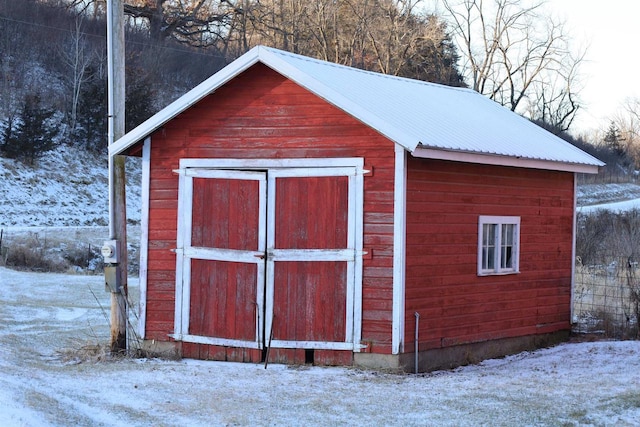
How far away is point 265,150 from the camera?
11.8 m

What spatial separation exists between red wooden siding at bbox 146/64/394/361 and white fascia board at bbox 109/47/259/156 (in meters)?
0.29

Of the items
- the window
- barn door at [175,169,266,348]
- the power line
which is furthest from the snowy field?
the power line

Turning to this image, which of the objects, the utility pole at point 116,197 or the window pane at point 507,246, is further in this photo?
the window pane at point 507,246

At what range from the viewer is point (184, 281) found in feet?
39.8

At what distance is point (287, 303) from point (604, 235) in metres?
17.1

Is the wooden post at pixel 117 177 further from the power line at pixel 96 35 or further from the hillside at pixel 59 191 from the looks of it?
the power line at pixel 96 35

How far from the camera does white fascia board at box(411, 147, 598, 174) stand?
11.2 meters

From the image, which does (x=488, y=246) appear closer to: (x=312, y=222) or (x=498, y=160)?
(x=498, y=160)

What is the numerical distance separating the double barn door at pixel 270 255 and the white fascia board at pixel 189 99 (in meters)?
0.65

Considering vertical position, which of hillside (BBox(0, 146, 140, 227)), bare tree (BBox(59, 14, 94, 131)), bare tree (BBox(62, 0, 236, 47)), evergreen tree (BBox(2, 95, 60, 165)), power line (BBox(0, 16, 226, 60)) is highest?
bare tree (BBox(62, 0, 236, 47))

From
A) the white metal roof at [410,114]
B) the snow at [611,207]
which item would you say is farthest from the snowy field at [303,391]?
the snow at [611,207]

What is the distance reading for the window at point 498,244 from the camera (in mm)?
12953

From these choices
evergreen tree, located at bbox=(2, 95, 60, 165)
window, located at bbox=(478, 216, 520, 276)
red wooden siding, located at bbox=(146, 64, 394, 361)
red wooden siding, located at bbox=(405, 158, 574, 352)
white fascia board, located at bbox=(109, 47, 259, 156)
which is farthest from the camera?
evergreen tree, located at bbox=(2, 95, 60, 165)

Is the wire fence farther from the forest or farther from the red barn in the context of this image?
the forest
